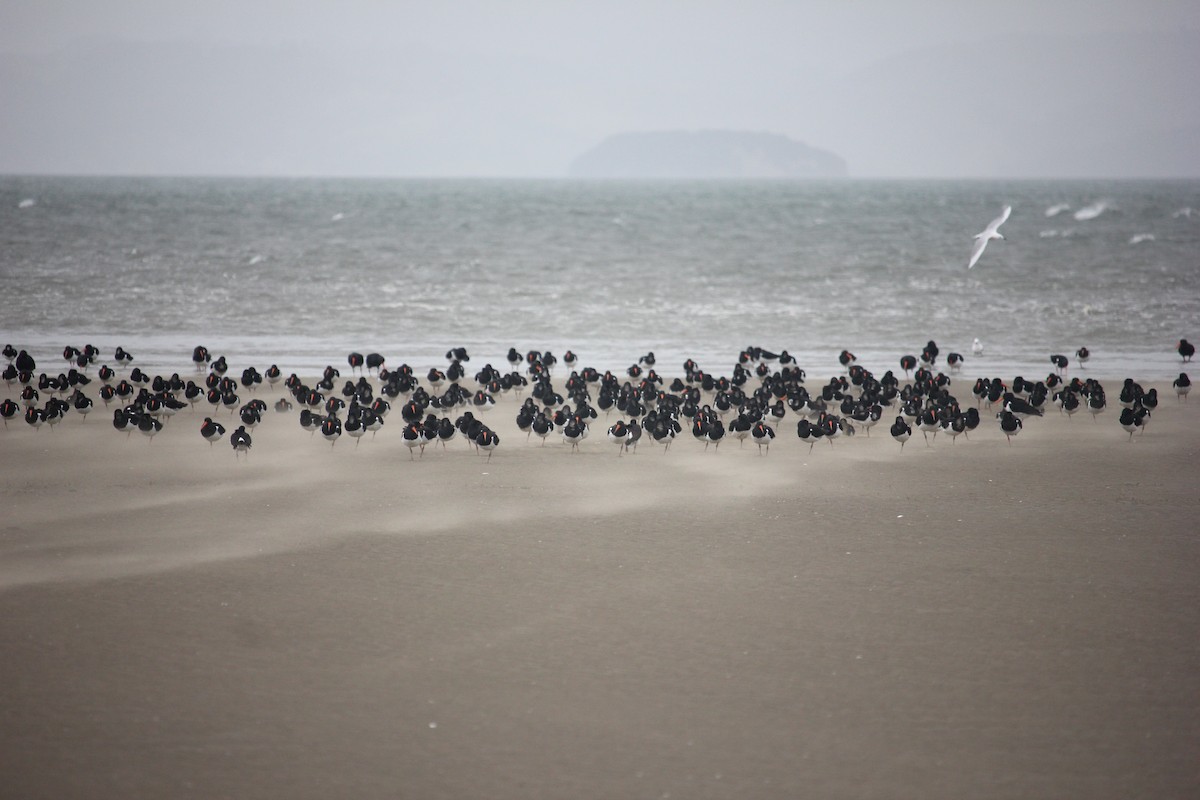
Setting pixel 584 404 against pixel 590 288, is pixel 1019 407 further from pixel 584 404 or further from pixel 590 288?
pixel 590 288

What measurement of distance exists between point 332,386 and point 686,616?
1115cm

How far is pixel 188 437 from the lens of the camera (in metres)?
14.9

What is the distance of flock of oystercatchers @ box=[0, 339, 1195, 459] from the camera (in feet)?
46.7

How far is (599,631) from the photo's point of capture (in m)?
8.11

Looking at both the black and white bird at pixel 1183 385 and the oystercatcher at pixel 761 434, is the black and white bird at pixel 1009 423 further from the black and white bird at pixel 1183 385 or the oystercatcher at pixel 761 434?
the black and white bird at pixel 1183 385

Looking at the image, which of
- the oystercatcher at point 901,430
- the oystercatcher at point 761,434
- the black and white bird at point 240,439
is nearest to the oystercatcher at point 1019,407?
the oystercatcher at point 901,430

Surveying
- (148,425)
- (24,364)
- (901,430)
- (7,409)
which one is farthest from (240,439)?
(901,430)

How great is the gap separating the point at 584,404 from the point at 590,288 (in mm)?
22881

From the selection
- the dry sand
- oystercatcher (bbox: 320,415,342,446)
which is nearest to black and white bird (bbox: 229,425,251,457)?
the dry sand

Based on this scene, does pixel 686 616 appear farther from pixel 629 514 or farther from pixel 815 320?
pixel 815 320

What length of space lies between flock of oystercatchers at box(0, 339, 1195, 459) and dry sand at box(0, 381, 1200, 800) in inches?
48.8

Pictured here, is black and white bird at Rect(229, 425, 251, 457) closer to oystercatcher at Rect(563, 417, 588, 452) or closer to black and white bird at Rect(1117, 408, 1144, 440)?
oystercatcher at Rect(563, 417, 588, 452)

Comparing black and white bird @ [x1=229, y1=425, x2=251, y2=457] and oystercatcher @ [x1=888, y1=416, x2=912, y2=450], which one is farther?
oystercatcher @ [x1=888, y1=416, x2=912, y2=450]

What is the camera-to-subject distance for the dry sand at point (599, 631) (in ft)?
20.7
